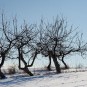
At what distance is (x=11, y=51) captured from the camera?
73.6 ft

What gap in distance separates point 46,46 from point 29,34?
1.72 metres

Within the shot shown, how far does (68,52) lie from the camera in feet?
81.6

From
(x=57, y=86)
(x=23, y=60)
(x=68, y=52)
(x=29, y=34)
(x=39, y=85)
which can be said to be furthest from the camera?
(x=68, y=52)

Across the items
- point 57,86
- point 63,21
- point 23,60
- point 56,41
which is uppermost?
point 63,21

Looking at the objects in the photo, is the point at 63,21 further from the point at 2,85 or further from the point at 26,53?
the point at 2,85

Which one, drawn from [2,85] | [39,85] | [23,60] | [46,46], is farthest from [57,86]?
[46,46]

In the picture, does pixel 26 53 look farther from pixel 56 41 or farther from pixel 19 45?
pixel 56 41

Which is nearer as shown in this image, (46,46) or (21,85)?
(21,85)

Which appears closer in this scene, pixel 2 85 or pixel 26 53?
pixel 2 85

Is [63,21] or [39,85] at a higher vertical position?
[63,21]

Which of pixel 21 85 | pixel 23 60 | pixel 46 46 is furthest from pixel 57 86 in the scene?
pixel 46 46

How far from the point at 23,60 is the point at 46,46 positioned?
2636mm

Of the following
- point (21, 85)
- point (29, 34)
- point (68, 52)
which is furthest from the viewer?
point (68, 52)

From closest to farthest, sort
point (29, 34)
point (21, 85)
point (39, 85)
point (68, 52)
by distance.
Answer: point (39, 85) → point (21, 85) → point (29, 34) → point (68, 52)
